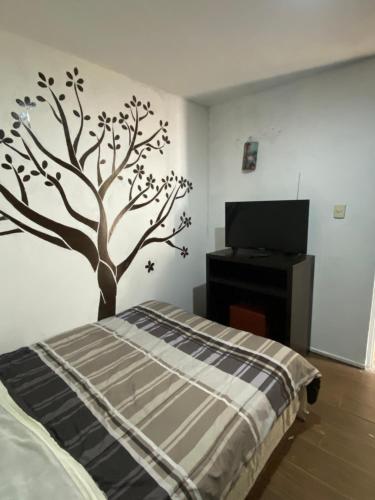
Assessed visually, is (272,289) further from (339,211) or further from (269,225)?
(339,211)

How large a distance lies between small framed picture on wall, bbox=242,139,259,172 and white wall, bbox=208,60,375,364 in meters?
0.05

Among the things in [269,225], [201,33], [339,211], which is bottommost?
[269,225]

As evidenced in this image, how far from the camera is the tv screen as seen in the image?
215 centimetres

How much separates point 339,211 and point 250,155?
3.05 feet

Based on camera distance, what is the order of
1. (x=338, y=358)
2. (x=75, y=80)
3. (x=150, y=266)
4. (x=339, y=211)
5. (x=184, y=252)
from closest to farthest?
(x=75, y=80), (x=339, y=211), (x=338, y=358), (x=150, y=266), (x=184, y=252)

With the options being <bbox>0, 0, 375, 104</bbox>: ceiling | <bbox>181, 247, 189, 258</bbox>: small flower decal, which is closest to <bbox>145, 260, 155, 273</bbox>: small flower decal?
<bbox>181, 247, 189, 258</bbox>: small flower decal

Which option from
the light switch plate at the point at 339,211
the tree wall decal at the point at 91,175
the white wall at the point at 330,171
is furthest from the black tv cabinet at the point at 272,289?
the tree wall decal at the point at 91,175

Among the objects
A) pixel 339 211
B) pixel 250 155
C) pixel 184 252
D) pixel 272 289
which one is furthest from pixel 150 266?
pixel 339 211

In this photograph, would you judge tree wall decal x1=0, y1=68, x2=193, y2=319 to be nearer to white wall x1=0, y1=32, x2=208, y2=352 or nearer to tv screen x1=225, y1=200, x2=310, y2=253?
white wall x1=0, y1=32, x2=208, y2=352

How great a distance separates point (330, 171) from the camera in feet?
6.91

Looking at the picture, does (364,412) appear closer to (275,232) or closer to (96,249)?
(275,232)

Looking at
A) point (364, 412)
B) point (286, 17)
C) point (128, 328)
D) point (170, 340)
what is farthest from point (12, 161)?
point (364, 412)

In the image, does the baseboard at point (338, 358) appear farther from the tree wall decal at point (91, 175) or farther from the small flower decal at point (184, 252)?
the tree wall decal at point (91, 175)

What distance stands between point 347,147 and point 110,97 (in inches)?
71.7
